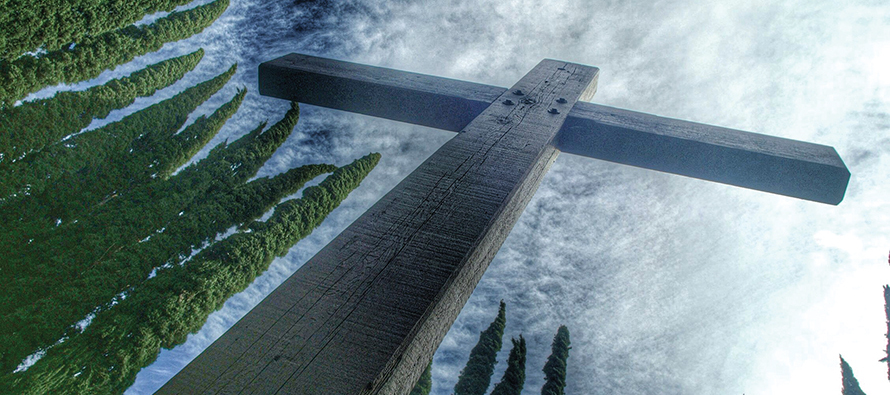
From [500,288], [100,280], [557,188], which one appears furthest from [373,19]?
[100,280]

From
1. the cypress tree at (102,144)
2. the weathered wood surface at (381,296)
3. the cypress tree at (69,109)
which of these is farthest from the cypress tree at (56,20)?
the weathered wood surface at (381,296)

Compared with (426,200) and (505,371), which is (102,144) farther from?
(505,371)

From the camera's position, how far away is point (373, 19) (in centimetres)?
591

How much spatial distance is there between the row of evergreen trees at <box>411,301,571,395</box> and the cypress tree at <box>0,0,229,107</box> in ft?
10.4

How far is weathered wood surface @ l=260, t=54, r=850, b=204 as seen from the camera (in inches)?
114

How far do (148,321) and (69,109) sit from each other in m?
1.85

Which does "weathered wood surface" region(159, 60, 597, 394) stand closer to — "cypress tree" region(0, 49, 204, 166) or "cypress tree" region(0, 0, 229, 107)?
"cypress tree" region(0, 0, 229, 107)

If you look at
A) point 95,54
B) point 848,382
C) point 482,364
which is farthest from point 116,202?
point 848,382

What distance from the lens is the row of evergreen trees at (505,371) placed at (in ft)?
13.3

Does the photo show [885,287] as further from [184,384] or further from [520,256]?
[184,384]

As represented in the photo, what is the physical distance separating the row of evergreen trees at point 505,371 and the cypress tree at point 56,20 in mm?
3178

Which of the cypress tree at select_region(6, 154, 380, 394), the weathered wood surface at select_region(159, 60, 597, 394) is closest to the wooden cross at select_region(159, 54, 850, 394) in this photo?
the weathered wood surface at select_region(159, 60, 597, 394)

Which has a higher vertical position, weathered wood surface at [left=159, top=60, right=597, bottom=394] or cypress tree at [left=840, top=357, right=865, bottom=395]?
weathered wood surface at [left=159, top=60, right=597, bottom=394]

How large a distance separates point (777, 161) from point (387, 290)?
245 cm
